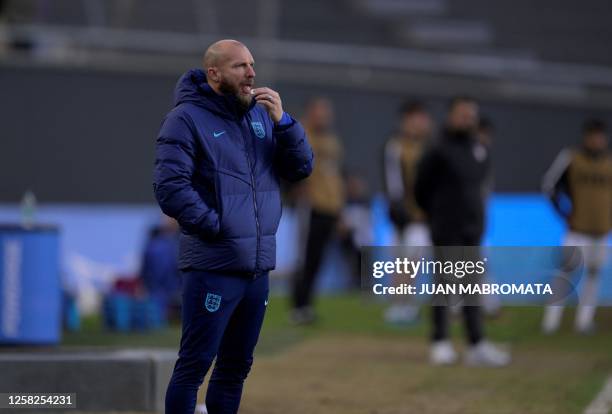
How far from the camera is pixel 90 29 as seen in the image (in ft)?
60.9

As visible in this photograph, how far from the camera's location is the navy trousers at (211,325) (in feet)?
20.0

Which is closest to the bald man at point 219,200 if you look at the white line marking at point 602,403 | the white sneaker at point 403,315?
the white line marking at point 602,403

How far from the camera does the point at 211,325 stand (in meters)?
6.09

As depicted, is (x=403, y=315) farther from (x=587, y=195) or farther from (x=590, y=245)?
(x=587, y=195)

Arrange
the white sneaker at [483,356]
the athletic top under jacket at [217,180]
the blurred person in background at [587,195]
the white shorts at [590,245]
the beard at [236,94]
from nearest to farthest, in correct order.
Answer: the athletic top under jacket at [217,180] → the beard at [236,94] → the white sneaker at [483,356] → the blurred person in background at [587,195] → the white shorts at [590,245]

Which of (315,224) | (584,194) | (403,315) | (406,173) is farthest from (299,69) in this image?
(584,194)

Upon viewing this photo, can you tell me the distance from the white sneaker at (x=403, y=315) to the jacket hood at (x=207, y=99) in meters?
9.22

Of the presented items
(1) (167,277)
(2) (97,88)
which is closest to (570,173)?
(1) (167,277)

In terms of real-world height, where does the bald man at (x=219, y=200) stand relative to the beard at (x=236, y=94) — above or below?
below

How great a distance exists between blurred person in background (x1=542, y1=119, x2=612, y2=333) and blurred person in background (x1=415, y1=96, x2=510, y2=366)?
119 inches

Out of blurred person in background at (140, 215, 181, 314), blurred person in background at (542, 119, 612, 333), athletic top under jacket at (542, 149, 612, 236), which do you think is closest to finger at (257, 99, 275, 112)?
blurred person in background at (542, 119, 612, 333)

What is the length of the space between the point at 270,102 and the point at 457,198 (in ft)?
16.8

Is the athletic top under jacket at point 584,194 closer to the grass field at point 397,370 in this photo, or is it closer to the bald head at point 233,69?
the grass field at point 397,370

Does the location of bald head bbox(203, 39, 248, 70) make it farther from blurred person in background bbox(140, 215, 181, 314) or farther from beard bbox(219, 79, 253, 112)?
blurred person in background bbox(140, 215, 181, 314)
